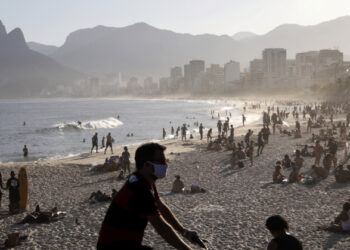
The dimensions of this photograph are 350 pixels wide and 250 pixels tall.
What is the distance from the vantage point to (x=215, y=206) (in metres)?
10.9

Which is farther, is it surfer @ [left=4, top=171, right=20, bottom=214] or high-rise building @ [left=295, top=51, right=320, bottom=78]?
high-rise building @ [left=295, top=51, right=320, bottom=78]

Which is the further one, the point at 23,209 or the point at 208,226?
the point at 23,209

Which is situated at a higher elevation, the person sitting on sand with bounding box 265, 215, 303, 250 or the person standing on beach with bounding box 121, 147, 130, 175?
the person sitting on sand with bounding box 265, 215, 303, 250

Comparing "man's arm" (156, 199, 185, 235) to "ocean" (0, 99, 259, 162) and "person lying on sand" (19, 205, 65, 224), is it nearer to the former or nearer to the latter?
"person lying on sand" (19, 205, 65, 224)

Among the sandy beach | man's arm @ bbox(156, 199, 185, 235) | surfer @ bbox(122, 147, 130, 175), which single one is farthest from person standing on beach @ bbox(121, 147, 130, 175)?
man's arm @ bbox(156, 199, 185, 235)

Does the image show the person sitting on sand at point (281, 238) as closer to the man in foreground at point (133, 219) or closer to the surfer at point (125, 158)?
the man in foreground at point (133, 219)

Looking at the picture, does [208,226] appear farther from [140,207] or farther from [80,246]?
[140,207]

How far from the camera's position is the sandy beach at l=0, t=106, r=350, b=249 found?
820 centimetres

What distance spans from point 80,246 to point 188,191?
5443 millimetres

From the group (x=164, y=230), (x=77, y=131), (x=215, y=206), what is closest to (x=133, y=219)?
(x=164, y=230)

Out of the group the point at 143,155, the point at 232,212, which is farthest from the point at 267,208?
the point at 143,155

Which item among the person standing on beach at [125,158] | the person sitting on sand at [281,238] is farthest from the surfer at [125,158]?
the person sitting on sand at [281,238]

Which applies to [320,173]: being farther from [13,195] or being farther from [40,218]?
[13,195]

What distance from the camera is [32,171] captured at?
1923cm
